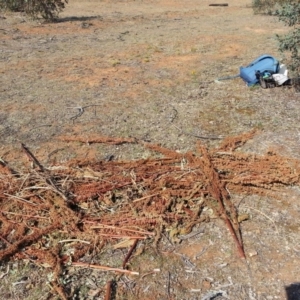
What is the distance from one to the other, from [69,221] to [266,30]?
31.2ft

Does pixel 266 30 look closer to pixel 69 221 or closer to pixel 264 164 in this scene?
pixel 264 164

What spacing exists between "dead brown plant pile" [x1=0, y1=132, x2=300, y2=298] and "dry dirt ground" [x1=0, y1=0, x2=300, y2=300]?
0.20ft

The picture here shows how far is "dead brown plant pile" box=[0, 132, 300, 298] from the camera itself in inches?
124

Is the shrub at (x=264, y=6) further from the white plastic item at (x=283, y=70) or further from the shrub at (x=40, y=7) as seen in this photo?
the white plastic item at (x=283, y=70)

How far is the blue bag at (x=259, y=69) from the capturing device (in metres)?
6.17

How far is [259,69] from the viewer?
625 cm

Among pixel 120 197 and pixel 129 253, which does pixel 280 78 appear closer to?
pixel 120 197

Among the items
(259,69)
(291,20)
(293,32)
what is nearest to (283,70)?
(259,69)

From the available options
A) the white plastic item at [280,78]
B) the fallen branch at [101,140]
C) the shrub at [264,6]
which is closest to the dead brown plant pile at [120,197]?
the fallen branch at [101,140]

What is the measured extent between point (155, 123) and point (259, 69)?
230cm

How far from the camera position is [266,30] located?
1080 centimetres

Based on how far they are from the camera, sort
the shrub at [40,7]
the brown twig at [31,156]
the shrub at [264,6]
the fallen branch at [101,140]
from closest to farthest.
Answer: the brown twig at [31,156] < the fallen branch at [101,140] < the shrub at [40,7] < the shrub at [264,6]

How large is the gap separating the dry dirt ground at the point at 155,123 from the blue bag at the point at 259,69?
16cm

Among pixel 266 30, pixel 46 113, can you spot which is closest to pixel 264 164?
pixel 46 113
